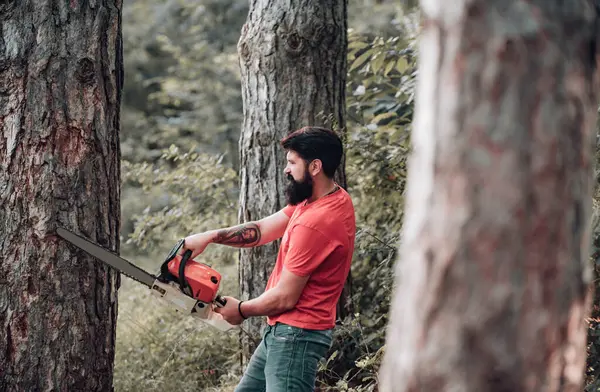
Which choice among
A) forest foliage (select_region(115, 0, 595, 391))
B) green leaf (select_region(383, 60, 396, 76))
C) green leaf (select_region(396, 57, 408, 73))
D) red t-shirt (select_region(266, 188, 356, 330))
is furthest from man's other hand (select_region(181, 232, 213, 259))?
green leaf (select_region(396, 57, 408, 73))

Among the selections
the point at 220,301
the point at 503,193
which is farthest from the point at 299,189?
the point at 503,193

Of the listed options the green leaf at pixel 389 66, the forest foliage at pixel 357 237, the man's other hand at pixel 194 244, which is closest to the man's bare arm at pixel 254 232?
the man's other hand at pixel 194 244

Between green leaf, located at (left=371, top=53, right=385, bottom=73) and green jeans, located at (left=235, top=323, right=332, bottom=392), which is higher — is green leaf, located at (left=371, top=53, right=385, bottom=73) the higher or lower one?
the higher one

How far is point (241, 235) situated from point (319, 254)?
2.97ft

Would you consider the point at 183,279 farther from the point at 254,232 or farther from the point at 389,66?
the point at 389,66

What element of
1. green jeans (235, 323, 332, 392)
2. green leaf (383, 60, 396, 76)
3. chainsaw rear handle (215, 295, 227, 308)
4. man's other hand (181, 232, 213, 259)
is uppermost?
green leaf (383, 60, 396, 76)

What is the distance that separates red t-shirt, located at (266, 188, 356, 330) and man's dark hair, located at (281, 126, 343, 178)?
188mm

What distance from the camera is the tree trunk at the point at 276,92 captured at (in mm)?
5484

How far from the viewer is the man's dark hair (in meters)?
3.87

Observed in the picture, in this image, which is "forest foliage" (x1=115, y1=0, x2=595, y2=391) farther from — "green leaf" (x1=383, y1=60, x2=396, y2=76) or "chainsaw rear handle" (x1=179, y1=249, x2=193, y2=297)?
"chainsaw rear handle" (x1=179, y1=249, x2=193, y2=297)

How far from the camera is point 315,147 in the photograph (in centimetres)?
387

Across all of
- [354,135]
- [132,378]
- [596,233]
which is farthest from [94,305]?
[354,135]

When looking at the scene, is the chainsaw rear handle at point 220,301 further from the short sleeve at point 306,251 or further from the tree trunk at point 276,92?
the tree trunk at point 276,92

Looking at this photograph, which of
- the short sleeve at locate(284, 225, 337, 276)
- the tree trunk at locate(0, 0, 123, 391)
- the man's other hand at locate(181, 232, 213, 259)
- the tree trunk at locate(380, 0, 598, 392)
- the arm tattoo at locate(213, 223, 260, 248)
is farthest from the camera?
the arm tattoo at locate(213, 223, 260, 248)
